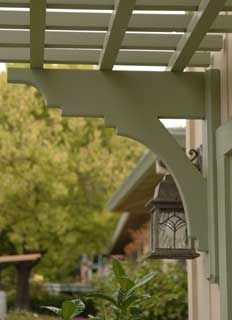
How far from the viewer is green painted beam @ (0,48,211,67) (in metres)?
3.57

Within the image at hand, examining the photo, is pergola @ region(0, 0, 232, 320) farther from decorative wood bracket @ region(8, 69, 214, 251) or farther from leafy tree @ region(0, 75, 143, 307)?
leafy tree @ region(0, 75, 143, 307)

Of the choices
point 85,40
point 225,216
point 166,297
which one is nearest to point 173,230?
point 225,216

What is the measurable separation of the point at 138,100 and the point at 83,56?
0.35 m

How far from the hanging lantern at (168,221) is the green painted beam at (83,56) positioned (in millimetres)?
699

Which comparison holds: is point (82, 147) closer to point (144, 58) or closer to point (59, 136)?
point (59, 136)

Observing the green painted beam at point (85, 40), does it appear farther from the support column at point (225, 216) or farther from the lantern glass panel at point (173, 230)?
the lantern glass panel at point (173, 230)

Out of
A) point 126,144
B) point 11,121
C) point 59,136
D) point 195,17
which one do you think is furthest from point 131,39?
point 126,144

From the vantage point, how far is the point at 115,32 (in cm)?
312

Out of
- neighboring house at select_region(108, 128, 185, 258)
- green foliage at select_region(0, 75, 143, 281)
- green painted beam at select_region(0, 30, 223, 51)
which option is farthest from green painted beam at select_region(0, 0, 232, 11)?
green foliage at select_region(0, 75, 143, 281)

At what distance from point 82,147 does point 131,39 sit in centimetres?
1744

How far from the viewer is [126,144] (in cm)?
2316

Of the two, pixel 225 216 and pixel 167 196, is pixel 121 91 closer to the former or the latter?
pixel 167 196

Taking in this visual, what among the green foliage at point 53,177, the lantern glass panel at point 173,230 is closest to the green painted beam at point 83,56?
the lantern glass panel at point 173,230

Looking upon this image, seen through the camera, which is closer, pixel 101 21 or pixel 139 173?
pixel 101 21
